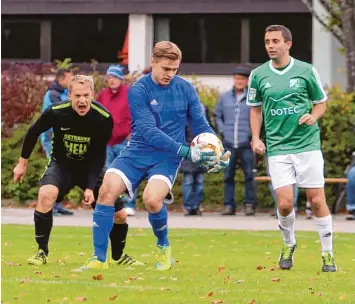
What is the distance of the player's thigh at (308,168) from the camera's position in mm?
11297

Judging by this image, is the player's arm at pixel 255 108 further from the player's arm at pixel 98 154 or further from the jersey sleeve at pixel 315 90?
the player's arm at pixel 98 154

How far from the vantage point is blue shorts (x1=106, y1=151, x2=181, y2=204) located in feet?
36.0

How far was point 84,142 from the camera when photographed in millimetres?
11758

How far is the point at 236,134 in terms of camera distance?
19.6m

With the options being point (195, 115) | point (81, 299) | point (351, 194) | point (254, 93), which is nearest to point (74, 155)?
point (195, 115)

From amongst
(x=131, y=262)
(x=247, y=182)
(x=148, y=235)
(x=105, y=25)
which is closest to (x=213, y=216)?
(x=247, y=182)

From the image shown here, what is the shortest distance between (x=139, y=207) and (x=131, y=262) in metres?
9.16

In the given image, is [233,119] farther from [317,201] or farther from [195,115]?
[195,115]

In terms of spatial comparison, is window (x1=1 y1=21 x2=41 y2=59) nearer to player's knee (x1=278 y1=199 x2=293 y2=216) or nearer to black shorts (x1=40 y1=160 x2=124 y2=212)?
black shorts (x1=40 y1=160 x2=124 y2=212)

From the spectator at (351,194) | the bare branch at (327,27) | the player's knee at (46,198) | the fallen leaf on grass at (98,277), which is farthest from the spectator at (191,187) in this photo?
the fallen leaf on grass at (98,277)

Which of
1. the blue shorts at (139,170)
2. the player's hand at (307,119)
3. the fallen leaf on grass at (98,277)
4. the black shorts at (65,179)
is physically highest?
the player's hand at (307,119)

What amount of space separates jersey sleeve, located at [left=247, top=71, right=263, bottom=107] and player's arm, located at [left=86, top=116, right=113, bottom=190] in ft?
4.32

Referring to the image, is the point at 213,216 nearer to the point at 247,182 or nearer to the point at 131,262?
the point at 247,182

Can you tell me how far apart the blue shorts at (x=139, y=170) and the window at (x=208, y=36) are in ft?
69.0
